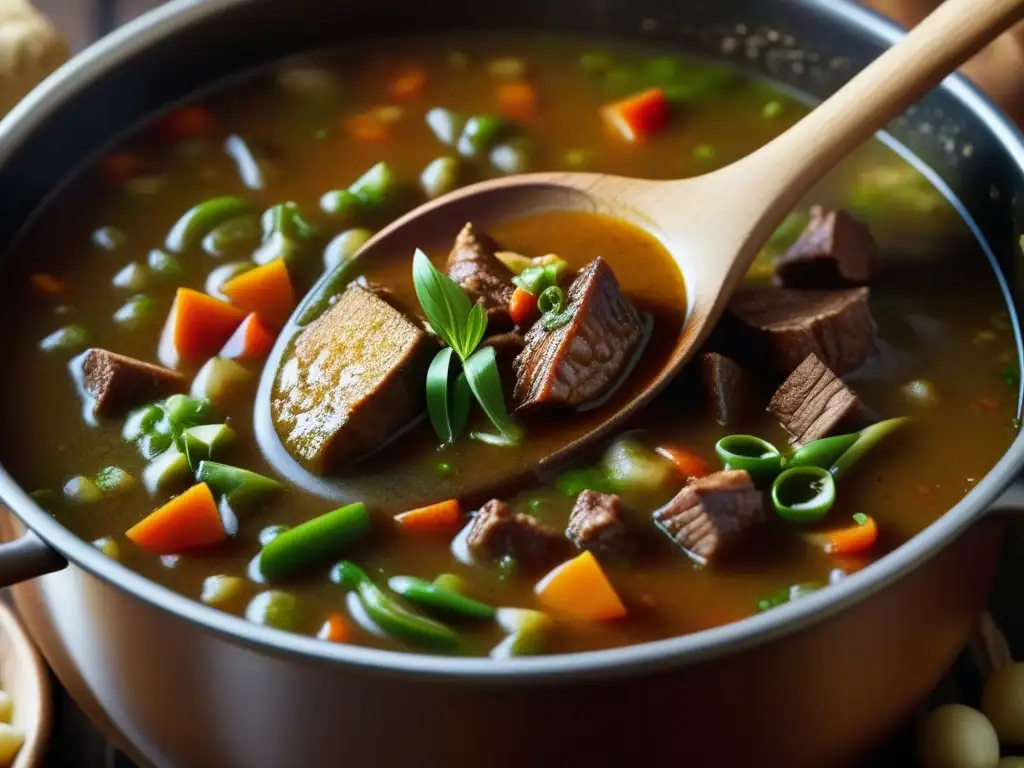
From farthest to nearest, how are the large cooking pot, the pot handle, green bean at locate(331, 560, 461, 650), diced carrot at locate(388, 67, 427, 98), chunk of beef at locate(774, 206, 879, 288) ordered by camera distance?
1. diced carrot at locate(388, 67, 427, 98)
2. chunk of beef at locate(774, 206, 879, 288)
3. green bean at locate(331, 560, 461, 650)
4. the pot handle
5. the large cooking pot

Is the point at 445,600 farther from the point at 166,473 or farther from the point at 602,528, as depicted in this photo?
the point at 166,473

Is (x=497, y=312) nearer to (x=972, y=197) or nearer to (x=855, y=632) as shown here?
(x=855, y=632)

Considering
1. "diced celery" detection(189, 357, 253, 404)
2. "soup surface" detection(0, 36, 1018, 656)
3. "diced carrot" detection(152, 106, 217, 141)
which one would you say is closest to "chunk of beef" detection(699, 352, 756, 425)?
"soup surface" detection(0, 36, 1018, 656)

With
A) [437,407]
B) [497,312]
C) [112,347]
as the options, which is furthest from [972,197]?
[112,347]

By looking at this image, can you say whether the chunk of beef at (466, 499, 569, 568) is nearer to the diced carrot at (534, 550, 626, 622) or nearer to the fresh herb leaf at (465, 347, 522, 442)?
the diced carrot at (534, 550, 626, 622)

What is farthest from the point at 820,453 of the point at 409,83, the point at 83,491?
the point at 409,83

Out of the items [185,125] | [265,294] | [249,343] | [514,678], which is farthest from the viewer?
[185,125]

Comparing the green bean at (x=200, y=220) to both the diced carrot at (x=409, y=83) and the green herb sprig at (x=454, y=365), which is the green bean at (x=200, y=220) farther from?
the green herb sprig at (x=454, y=365)
